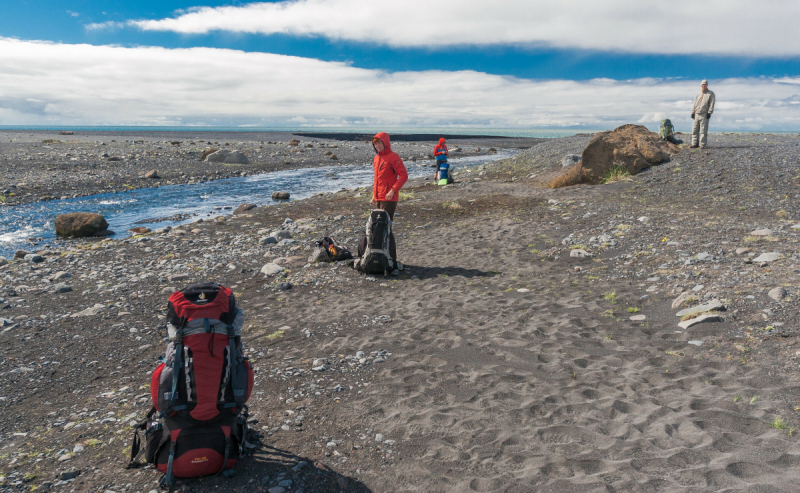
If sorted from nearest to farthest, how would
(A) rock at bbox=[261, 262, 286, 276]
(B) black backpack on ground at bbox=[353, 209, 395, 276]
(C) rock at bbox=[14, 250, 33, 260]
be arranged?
(B) black backpack on ground at bbox=[353, 209, 395, 276] → (A) rock at bbox=[261, 262, 286, 276] → (C) rock at bbox=[14, 250, 33, 260]

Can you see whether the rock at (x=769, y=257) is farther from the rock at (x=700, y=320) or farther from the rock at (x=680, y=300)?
the rock at (x=700, y=320)

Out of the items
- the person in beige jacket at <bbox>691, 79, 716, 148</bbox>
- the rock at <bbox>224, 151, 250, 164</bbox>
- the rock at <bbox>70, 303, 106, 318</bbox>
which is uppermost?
the person in beige jacket at <bbox>691, 79, 716, 148</bbox>

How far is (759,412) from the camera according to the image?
4164 millimetres

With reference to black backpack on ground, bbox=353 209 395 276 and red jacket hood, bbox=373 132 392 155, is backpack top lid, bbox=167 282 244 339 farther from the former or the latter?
red jacket hood, bbox=373 132 392 155

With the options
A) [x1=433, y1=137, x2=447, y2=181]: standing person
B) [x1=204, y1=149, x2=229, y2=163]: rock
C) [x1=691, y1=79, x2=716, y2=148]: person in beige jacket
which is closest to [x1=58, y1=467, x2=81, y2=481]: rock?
[x1=433, y1=137, x2=447, y2=181]: standing person

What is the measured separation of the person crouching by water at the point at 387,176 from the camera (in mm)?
9875

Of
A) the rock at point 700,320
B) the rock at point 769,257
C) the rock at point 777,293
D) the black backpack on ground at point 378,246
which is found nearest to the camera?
the rock at point 700,320

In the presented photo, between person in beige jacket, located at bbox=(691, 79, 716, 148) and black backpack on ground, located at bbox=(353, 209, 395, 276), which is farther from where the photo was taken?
person in beige jacket, located at bbox=(691, 79, 716, 148)

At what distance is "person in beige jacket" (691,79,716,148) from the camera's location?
17625 mm

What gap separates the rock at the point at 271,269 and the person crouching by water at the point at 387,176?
270cm

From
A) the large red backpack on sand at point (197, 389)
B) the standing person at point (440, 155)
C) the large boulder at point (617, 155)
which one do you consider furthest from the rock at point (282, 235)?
the standing person at point (440, 155)

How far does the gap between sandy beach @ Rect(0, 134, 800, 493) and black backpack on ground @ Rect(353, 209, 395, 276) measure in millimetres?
478

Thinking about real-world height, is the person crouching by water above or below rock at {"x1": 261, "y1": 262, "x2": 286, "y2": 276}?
above

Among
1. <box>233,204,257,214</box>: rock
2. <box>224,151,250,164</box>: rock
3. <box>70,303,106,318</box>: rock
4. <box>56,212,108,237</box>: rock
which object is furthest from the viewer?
<box>224,151,250,164</box>: rock
